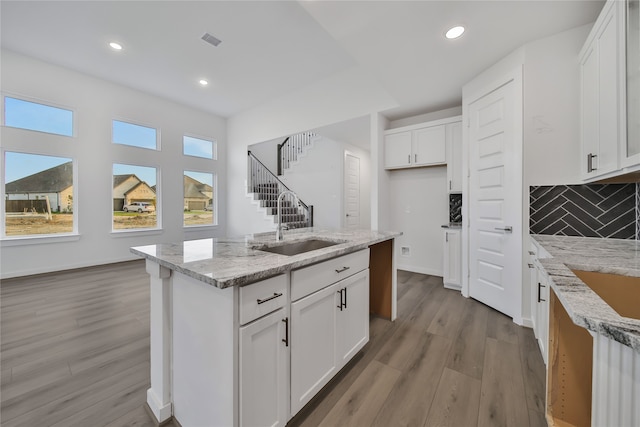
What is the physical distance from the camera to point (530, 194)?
2.48 metres

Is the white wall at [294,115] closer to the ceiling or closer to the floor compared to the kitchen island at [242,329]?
closer to the ceiling

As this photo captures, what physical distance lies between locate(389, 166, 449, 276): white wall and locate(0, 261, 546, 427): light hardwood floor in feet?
4.28

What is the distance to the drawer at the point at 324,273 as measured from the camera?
53.2 inches

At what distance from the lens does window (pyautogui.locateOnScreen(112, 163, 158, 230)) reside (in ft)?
16.5

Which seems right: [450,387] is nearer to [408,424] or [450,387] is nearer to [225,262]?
[408,424]

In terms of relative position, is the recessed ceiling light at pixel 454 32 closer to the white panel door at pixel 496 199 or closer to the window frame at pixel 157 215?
the white panel door at pixel 496 199

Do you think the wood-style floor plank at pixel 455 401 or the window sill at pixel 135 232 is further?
the window sill at pixel 135 232

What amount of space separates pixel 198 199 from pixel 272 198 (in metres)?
1.91

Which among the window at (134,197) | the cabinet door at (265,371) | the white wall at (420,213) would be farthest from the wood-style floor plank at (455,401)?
the window at (134,197)

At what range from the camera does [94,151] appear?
4.68 metres

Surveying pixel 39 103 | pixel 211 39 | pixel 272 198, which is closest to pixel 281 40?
pixel 211 39

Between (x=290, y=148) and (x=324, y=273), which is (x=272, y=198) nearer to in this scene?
(x=290, y=148)

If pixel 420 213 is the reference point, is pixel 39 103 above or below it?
above

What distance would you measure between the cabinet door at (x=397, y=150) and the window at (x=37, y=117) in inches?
226
